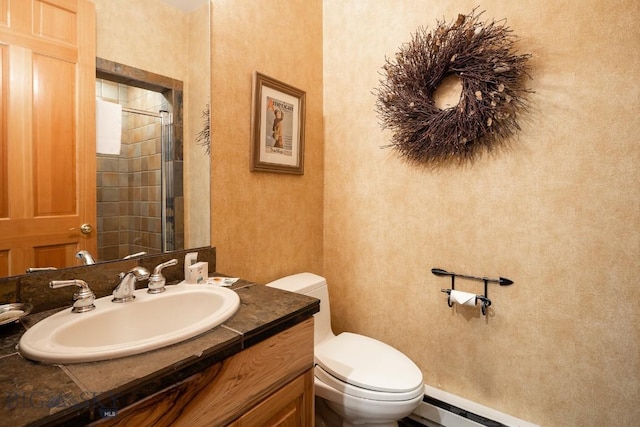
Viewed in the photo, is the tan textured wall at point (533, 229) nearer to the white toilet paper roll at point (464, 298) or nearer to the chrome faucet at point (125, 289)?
the white toilet paper roll at point (464, 298)

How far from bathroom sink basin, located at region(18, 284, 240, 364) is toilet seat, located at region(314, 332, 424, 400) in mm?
602

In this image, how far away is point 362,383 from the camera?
1.25 metres

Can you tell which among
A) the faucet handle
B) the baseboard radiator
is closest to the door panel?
the faucet handle

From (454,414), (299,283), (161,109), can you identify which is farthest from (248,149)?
(454,414)

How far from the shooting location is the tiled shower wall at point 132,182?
Result: 3.57ft

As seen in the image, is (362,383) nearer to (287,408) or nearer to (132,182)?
(287,408)

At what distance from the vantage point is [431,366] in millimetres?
1685

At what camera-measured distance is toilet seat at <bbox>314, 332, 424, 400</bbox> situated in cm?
123

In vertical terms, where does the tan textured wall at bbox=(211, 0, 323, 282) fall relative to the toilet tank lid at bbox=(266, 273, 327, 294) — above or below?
above

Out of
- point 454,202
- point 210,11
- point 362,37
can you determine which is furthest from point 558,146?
point 210,11

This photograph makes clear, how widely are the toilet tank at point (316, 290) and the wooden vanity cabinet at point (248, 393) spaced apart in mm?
604

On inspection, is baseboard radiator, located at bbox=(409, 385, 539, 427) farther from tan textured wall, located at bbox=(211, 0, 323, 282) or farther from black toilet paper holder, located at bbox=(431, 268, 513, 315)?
tan textured wall, located at bbox=(211, 0, 323, 282)

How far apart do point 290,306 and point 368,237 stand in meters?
0.99

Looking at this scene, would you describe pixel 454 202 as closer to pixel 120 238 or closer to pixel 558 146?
pixel 558 146
